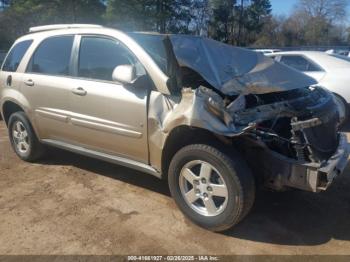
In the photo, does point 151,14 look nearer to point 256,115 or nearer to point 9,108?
point 9,108

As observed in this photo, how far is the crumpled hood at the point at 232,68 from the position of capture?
3.71m

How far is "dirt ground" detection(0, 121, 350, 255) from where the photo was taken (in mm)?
3404

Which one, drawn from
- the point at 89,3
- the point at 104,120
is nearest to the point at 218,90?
the point at 104,120

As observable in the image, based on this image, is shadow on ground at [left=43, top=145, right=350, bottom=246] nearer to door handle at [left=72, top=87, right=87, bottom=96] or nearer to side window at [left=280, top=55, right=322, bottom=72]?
door handle at [left=72, top=87, right=87, bottom=96]

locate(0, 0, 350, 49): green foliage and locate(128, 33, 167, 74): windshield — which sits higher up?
locate(128, 33, 167, 74): windshield

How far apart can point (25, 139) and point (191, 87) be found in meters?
2.99

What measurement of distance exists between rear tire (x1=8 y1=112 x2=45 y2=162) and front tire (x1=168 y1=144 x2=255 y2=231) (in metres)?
2.57

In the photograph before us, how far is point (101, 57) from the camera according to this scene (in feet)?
14.3

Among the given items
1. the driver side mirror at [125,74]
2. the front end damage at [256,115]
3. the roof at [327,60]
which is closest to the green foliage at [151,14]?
the roof at [327,60]

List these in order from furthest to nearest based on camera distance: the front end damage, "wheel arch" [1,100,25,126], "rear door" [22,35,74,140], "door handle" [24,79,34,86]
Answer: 1. "wheel arch" [1,100,25,126]
2. "door handle" [24,79,34,86]
3. "rear door" [22,35,74,140]
4. the front end damage

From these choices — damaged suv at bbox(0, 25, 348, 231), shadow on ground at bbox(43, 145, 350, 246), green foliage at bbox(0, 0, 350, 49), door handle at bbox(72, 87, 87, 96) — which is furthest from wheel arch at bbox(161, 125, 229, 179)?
green foliage at bbox(0, 0, 350, 49)

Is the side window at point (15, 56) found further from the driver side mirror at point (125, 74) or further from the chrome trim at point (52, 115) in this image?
the driver side mirror at point (125, 74)

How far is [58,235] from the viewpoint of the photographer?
3.63 metres

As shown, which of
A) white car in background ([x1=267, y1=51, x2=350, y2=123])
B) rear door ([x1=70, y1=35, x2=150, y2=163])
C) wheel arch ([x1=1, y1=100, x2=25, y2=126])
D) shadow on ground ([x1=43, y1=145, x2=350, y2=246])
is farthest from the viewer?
white car in background ([x1=267, y1=51, x2=350, y2=123])
